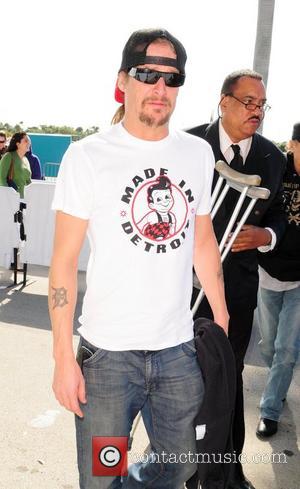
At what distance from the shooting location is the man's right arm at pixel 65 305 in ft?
6.76

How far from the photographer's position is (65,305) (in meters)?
2.10

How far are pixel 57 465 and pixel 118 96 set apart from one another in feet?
7.59

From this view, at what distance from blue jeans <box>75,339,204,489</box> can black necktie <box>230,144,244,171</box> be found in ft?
4.24

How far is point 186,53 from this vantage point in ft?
7.70

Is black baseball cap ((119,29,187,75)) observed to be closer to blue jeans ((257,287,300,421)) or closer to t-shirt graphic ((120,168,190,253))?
t-shirt graphic ((120,168,190,253))

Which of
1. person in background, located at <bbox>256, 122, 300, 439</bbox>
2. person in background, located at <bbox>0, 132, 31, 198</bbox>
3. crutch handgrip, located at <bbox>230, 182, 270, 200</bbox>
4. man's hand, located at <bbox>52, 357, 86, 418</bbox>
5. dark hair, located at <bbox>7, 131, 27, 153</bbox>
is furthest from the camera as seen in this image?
dark hair, located at <bbox>7, 131, 27, 153</bbox>

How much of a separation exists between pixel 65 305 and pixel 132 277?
0.88 ft

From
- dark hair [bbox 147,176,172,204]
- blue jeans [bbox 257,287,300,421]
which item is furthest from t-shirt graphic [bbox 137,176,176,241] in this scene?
blue jeans [bbox 257,287,300,421]

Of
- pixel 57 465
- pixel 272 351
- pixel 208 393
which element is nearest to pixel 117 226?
pixel 208 393

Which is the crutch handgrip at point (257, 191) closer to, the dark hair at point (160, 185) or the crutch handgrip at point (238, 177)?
the crutch handgrip at point (238, 177)

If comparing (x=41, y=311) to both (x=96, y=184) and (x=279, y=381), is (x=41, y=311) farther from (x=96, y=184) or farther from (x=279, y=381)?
(x=96, y=184)

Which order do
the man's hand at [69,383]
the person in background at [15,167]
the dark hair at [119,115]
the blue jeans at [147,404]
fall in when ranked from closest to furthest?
the man's hand at [69,383] < the blue jeans at [147,404] < the dark hair at [119,115] < the person in background at [15,167]

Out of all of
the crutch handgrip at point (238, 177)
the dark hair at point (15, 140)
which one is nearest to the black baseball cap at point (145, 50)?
the crutch handgrip at point (238, 177)

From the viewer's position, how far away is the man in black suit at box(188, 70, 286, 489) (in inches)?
129
